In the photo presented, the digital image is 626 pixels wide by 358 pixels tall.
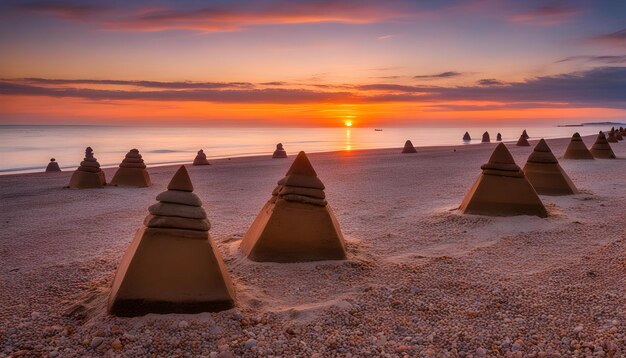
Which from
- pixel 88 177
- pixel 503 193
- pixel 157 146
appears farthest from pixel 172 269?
pixel 157 146

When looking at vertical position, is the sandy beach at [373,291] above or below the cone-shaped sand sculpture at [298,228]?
below

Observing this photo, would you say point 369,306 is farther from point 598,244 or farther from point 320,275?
point 598,244

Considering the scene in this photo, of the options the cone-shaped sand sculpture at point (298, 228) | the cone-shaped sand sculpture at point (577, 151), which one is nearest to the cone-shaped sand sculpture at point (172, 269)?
the cone-shaped sand sculpture at point (298, 228)

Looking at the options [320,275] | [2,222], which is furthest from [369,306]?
[2,222]

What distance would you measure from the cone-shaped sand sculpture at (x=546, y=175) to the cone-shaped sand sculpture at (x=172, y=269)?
28.7ft

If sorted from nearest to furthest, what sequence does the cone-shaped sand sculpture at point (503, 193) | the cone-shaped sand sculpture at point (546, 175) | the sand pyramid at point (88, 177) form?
the cone-shaped sand sculpture at point (503, 193), the cone-shaped sand sculpture at point (546, 175), the sand pyramid at point (88, 177)

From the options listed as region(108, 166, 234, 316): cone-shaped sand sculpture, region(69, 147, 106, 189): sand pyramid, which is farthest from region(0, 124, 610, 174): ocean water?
region(108, 166, 234, 316): cone-shaped sand sculpture

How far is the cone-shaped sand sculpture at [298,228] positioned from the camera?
6.25 m

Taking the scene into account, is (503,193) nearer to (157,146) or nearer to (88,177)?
(88,177)

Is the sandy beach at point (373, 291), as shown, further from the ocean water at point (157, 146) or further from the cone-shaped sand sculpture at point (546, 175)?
the ocean water at point (157, 146)

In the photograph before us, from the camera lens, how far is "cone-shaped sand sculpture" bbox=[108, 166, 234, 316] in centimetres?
454

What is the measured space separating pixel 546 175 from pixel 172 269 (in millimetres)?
9409

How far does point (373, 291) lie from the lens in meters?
5.25

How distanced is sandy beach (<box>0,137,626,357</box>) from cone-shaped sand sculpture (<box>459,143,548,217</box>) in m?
0.25
